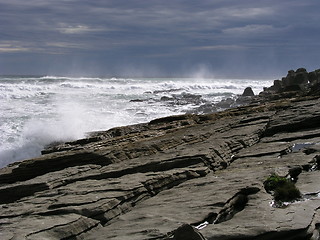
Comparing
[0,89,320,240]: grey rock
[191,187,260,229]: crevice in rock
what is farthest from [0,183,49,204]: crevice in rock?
[191,187,260,229]: crevice in rock

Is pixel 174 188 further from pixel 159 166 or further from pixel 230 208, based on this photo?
pixel 230 208

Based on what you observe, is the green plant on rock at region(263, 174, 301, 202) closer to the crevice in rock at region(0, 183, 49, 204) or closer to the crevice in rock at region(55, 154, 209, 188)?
the crevice in rock at region(55, 154, 209, 188)

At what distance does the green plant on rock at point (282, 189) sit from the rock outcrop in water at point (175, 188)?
143mm

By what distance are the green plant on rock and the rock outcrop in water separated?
0.14 meters

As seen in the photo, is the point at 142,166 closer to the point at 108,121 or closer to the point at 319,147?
the point at 319,147

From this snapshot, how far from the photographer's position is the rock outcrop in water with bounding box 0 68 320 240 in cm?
780

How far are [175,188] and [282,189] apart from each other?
2.64 meters

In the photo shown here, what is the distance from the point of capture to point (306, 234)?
7184 millimetres

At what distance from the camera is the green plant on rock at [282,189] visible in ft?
29.1

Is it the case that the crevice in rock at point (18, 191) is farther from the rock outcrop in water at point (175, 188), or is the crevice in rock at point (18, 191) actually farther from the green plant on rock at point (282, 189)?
the green plant on rock at point (282, 189)

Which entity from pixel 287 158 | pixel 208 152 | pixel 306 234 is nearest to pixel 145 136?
pixel 208 152

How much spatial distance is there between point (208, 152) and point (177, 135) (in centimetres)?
375

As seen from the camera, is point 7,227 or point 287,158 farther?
point 287,158

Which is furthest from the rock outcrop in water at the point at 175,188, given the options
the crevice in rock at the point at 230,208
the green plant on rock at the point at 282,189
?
the green plant on rock at the point at 282,189
